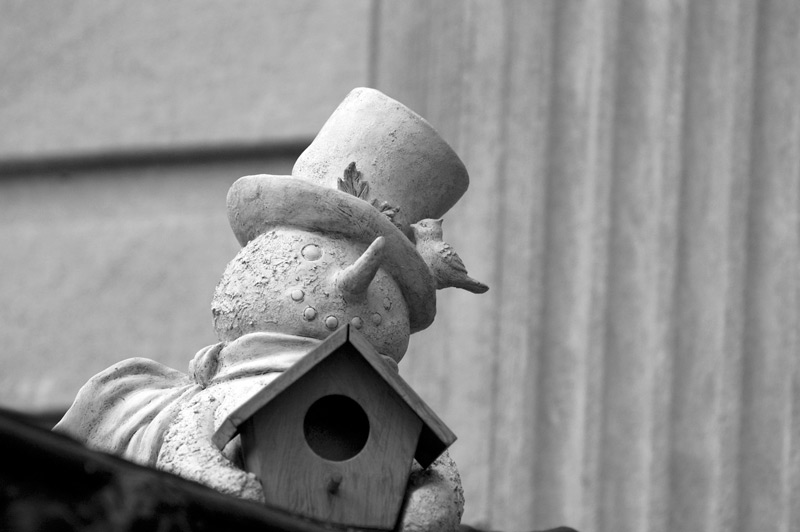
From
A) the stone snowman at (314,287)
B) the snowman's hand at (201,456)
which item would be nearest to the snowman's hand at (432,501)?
the stone snowman at (314,287)

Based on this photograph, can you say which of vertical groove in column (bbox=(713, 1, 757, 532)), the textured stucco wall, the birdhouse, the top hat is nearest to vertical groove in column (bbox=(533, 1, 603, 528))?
vertical groove in column (bbox=(713, 1, 757, 532))

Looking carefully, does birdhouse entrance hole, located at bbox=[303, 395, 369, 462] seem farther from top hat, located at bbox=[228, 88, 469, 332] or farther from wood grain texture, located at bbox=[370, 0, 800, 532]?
wood grain texture, located at bbox=[370, 0, 800, 532]

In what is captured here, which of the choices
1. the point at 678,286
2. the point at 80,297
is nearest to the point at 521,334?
the point at 678,286

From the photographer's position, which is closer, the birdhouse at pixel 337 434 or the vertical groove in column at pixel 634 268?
the birdhouse at pixel 337 434

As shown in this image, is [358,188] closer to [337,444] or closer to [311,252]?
[311,252]

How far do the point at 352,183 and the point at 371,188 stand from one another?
0.03 meters

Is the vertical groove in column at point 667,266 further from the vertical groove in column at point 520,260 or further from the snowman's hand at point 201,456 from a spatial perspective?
the snowman's hand at point 201,456

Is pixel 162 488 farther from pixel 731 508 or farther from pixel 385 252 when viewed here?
pixel 731 508

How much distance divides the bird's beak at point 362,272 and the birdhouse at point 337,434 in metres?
0.10

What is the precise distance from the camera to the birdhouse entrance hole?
158 cm

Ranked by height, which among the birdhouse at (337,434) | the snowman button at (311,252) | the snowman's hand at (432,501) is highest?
the snowman button at (311,252)

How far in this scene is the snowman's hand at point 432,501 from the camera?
156 cm

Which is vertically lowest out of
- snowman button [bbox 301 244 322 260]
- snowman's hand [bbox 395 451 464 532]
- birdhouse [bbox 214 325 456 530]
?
snowman's hand [bbox 395 451 464 532]

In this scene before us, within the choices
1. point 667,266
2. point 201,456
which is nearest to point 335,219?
point 201,456
